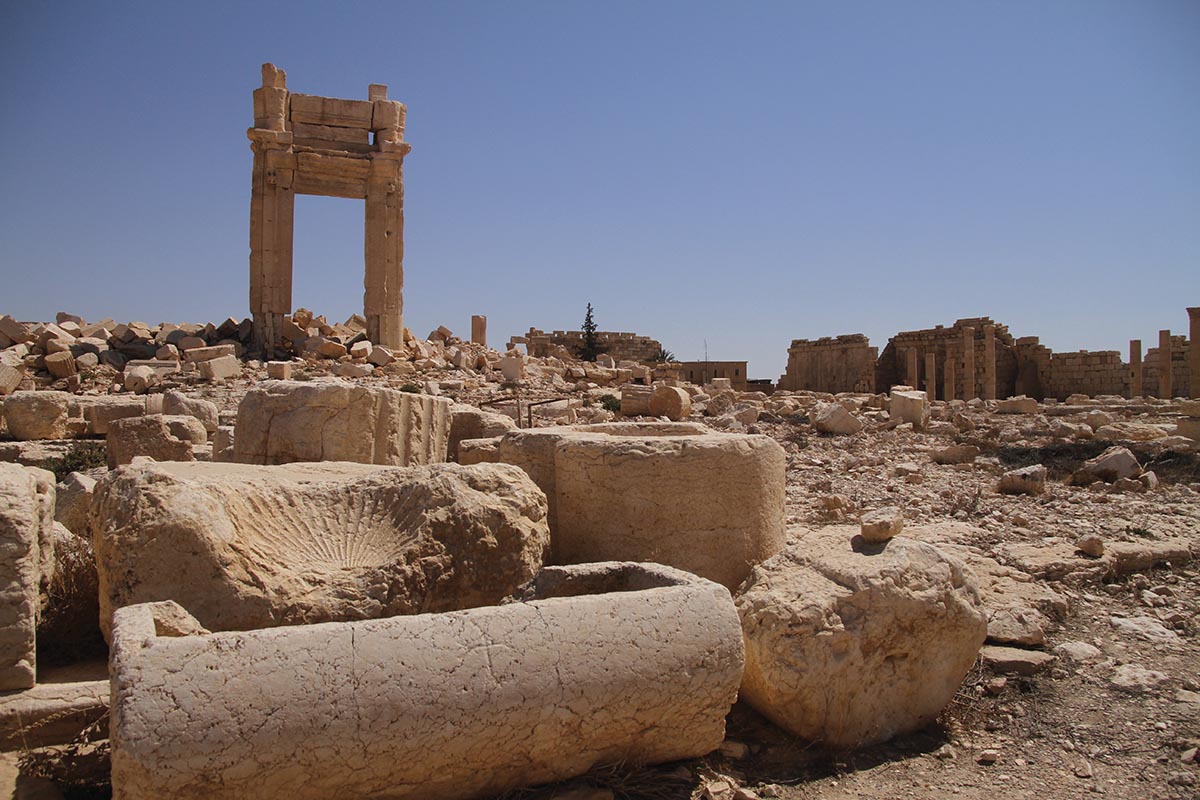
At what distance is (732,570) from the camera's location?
392cm

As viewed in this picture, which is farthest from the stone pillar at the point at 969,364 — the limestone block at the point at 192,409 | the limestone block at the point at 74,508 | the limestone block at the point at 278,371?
the limestone block at the point at 74,508

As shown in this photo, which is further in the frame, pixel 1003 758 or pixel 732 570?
pixel 732 570

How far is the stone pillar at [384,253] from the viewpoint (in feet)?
57.7

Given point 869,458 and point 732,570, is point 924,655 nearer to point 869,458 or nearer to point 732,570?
point 732,570

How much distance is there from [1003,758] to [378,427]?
11.8 feet

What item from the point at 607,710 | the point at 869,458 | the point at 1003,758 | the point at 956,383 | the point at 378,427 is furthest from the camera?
the point at 956,383

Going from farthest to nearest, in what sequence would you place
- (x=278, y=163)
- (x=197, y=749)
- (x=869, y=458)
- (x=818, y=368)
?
(x=818, y=368) → (x=278, y=163) → (x=869, y=458) → (x=197, y=749)

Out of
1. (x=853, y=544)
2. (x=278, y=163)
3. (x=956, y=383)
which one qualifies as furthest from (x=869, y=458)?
(x=956, y=383)

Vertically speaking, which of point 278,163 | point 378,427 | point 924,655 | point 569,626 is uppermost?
point 278,163

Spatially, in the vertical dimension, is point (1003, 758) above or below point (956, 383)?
below

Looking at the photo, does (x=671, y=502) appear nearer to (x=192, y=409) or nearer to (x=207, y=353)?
(x=192, y=409)

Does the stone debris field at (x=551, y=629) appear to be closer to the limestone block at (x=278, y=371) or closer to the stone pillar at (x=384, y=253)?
the limestone block at (x=278, y=371)

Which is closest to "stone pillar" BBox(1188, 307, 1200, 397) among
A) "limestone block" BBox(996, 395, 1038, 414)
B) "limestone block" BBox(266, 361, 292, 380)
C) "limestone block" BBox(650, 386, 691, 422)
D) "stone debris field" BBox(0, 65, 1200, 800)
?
"limestone block" BBox(996, 395, 1038, 414)

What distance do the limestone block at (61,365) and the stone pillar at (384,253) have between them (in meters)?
5.56
